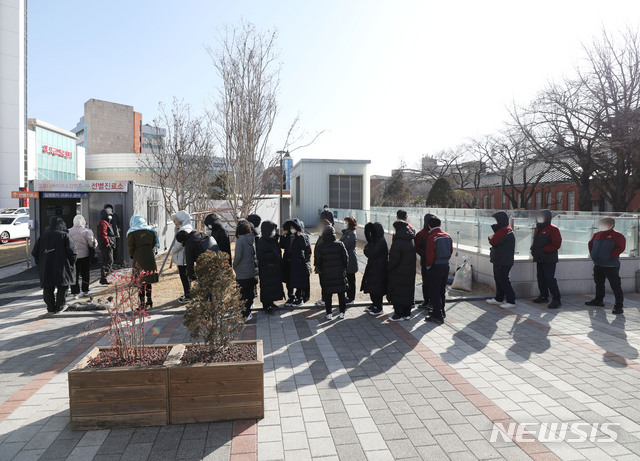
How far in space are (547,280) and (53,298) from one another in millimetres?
9118

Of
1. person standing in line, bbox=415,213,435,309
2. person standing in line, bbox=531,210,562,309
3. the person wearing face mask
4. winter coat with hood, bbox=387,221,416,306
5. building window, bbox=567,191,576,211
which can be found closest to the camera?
winter coat with hood, bbox=387,221,416,306

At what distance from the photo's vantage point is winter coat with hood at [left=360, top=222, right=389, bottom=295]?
25.5ft

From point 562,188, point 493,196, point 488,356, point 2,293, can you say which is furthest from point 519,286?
point 493,196

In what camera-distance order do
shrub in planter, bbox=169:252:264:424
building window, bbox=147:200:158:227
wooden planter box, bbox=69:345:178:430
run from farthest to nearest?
1. building window, bbox=147:200:158:227
2. shrub in planter, bbox=169:252:264:424
3. wooden planter box, bbox=69:345:178:430

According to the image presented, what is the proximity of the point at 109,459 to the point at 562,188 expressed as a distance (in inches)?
2110

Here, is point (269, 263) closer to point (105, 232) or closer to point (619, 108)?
point (105, 232)

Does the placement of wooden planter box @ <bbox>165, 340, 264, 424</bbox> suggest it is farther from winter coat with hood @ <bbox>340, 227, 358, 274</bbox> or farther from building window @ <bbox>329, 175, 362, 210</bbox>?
building window @ <bbox>329, 175, 362, 210</bbox>

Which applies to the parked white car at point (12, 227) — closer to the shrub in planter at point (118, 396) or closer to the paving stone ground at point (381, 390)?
the paving stone ground at point (381, 390)

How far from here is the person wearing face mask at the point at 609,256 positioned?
26.2 ft

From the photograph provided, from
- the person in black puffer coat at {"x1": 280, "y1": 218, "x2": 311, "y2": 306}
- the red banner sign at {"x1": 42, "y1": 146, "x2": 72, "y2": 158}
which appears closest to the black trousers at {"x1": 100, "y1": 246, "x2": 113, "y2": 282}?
the person in black puffer coat at {"x1": 280, "y1": 218, "x2": 311, "y2": 306}

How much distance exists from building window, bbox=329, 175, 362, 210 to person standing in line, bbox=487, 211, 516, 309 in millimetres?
26467

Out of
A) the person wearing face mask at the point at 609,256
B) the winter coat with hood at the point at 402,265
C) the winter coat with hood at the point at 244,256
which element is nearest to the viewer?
the winter coat with hood at the point at 402,265

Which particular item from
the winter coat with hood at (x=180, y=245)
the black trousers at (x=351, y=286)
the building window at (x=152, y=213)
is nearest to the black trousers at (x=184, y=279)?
the winter coat with hood at (x=180, y=245)

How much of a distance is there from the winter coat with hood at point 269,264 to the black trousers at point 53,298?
3.55 m
